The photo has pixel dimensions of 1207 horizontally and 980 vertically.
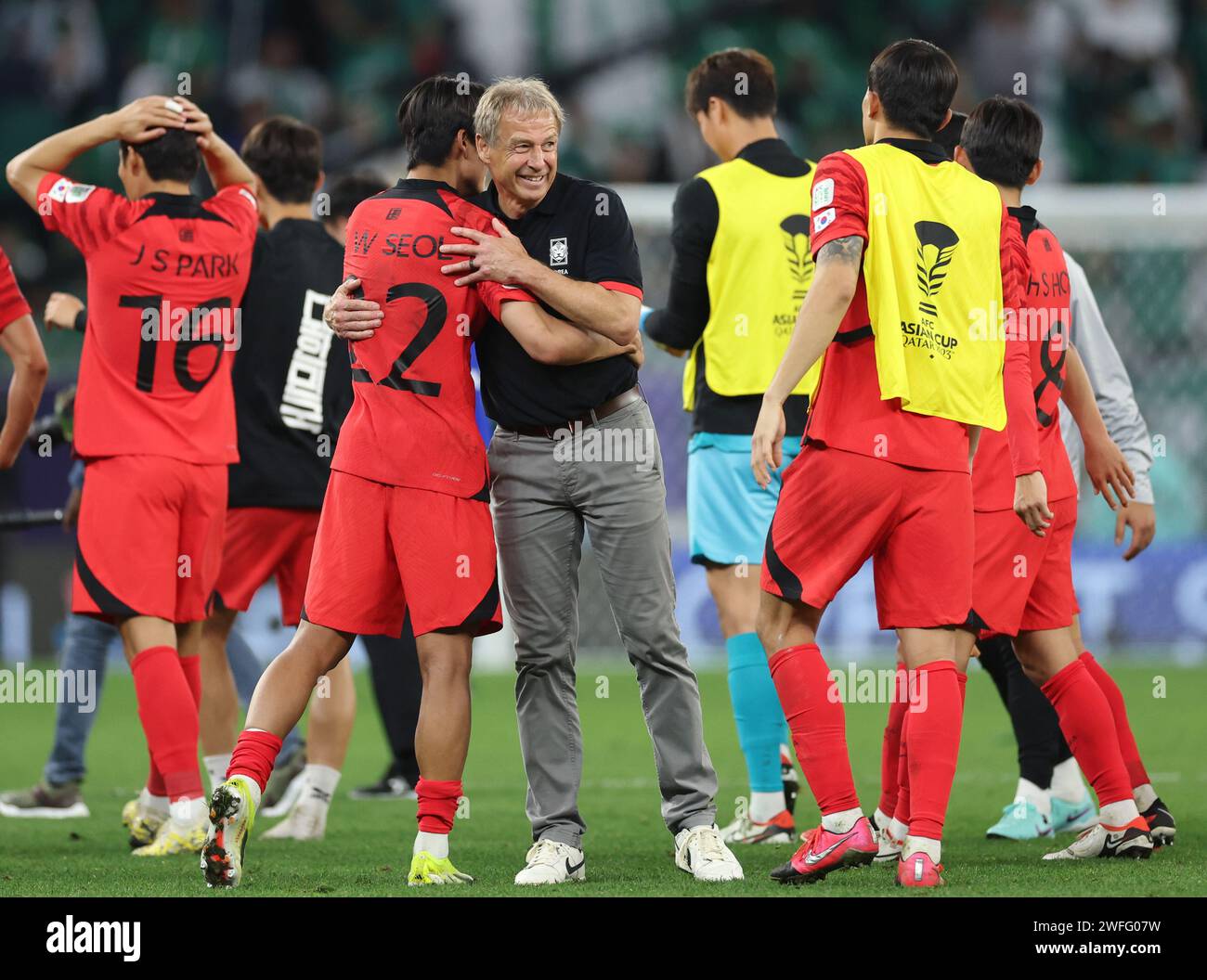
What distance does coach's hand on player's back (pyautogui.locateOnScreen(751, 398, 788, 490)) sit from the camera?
160 inches

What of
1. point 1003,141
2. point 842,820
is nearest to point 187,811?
point 842,820

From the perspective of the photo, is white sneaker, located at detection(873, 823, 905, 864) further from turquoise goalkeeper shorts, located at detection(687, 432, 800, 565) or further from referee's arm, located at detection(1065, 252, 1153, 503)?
referee's arm, located at detection(1065, 252, 1153, 503)

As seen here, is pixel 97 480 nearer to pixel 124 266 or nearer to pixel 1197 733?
pixel 124 266

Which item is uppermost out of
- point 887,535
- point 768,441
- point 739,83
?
point 739,83

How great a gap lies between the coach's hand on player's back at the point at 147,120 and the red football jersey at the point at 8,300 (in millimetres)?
503

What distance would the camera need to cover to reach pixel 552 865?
443 cm

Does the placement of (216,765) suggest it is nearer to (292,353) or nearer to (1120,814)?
(292,353)

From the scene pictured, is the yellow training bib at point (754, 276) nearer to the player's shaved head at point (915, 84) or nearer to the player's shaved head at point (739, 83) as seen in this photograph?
the player's shaved head at point (739, 83)

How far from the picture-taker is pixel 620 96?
623 inches

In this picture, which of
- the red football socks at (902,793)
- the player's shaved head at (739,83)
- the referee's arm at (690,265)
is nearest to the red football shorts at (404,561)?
the red football socks at (902,793)

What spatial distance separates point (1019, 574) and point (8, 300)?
2.88 metres

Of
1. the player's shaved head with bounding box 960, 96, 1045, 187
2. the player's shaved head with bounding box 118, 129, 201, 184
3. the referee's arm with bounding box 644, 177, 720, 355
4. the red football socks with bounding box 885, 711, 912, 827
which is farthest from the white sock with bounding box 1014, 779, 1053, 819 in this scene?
the player's shaved head with bounding box 118, 129, 201, 184

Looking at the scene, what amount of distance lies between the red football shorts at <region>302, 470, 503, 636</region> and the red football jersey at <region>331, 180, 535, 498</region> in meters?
0.05

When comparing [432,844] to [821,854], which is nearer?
[821,854]
